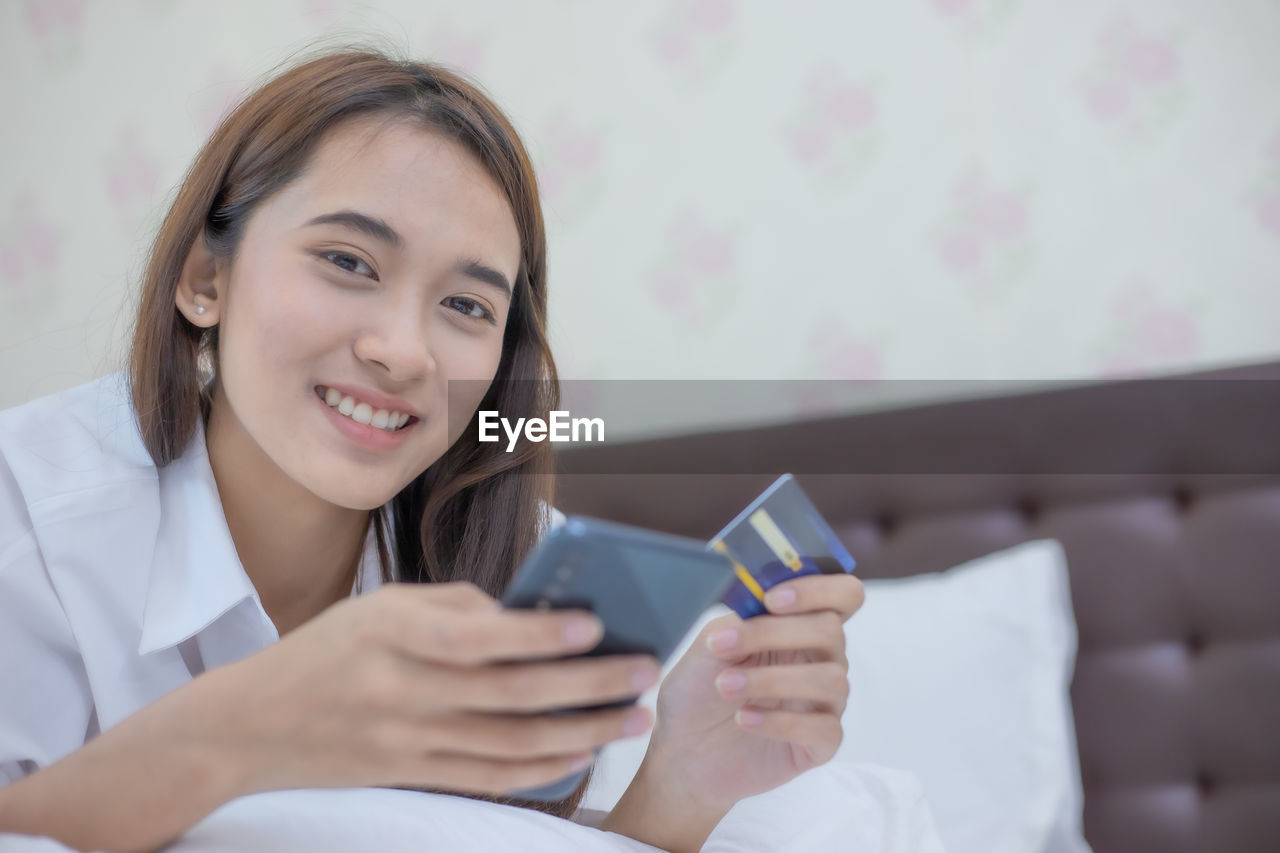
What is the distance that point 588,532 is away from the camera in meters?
0.47

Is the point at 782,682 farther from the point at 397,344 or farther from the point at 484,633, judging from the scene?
the point at 397,344

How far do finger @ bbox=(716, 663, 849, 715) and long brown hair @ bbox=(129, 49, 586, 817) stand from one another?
377mm

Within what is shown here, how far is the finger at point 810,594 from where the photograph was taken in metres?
0.73

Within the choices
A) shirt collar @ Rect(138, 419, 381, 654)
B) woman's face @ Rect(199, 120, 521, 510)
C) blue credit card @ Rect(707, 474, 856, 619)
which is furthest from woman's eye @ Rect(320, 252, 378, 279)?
blue credit card @ Rect(707, 474, 856, 619)

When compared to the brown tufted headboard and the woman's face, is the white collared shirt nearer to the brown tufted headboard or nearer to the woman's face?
the woman's face

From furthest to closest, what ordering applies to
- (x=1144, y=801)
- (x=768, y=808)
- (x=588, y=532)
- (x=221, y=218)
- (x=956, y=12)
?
(x=956, y=12) < (x=1144, y=801) < (x=221, y=218) < (x=768, y=808) < (x=588, y=532)

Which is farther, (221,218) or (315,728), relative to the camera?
(221,218)

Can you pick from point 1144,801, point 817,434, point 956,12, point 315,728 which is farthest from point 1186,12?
point 315,728

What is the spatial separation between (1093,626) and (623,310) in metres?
0.93

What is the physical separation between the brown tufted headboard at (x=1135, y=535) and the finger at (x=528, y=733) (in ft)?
3.59

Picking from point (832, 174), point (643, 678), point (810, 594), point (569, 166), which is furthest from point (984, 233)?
point (643, 678)

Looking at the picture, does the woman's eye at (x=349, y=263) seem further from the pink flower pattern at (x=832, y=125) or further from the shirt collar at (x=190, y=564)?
the pink flower pattern at (x=832, y=125)

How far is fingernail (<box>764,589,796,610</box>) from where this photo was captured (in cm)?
73

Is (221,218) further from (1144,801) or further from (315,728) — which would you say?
(1144,801)
